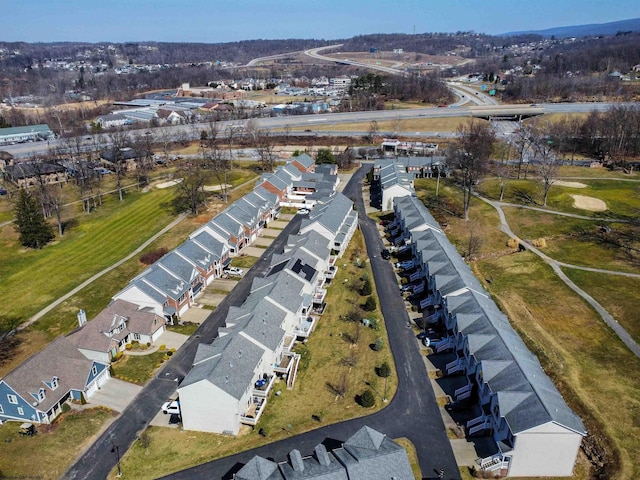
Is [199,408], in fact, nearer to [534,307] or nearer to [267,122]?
[534,307]

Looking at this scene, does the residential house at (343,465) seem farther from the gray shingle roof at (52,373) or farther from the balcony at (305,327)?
the gray shingle roof at (52,373)

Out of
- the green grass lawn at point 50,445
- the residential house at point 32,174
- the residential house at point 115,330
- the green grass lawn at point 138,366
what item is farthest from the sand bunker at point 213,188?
the green grass lawn at point 50,445

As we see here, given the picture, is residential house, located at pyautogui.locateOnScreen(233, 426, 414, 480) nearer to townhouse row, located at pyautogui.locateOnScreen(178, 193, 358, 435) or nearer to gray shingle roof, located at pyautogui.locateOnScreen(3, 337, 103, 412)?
townhouse row, located at pyautogui.locateOnScreen(178, 193, 358, 435)

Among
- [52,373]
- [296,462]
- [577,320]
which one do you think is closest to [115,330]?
[52,373]

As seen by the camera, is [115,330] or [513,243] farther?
[513,243]

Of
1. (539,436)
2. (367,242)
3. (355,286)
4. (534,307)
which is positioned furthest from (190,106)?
(539,436)

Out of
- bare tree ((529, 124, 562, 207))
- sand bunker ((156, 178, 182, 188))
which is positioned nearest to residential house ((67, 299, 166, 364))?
sand bunker ((156, 178, 182, 188))

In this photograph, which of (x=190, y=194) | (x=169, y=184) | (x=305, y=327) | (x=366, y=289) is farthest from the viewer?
(x=169, y=184)

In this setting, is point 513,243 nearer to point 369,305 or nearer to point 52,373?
point 369,305
